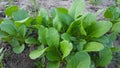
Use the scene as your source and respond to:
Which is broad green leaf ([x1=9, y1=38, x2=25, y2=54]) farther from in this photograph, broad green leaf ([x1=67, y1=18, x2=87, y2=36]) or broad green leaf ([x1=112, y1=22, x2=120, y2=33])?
broad green leaf ([x1=112, y1=22, x2=120, y2=33])

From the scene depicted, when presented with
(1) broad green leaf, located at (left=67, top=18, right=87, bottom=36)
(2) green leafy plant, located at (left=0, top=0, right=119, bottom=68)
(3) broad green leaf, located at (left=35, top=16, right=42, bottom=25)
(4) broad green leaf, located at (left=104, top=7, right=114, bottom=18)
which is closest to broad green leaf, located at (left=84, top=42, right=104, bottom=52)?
(2) green leafy plant, located at (left=0, top=0, right=119, bottom=68)

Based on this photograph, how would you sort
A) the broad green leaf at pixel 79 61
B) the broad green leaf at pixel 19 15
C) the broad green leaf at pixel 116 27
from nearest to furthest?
the broad green leaf at pixel 79 61 < the broad green leaf at pixel 19 15 < the broad green leaf at pixel 116 27

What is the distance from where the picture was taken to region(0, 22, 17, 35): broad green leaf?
222cm

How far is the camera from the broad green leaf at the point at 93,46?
205 cm

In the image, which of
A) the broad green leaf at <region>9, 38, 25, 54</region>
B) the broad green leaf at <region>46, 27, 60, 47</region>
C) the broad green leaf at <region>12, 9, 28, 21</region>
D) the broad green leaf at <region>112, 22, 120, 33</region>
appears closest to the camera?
the broad green leaf at <region>46, 27, 60, 47</region>

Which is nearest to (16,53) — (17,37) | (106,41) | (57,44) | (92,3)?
(17,37)

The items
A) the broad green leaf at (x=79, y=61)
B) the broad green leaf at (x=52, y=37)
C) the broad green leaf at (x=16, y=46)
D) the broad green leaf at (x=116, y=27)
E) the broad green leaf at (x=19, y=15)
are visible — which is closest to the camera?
the broad green leaf at (x=79, y=61)

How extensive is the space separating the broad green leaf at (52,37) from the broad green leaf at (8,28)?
1.06ft

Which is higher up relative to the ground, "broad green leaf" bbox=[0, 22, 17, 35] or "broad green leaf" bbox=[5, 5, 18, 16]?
"broad green leaf" bbox=[5, 5, 18, 16]

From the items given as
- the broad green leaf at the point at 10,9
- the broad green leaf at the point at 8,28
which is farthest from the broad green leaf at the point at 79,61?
the broad green leaf at the point at 10,9

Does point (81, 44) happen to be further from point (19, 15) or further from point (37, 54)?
point (19, 15)

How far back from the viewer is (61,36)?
2.13 m

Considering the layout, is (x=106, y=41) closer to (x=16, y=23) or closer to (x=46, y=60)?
(x=46, y=60)

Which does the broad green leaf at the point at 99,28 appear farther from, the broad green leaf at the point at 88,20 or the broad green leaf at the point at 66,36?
the broad green leaf at the point at 66,36
